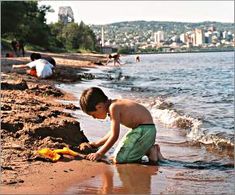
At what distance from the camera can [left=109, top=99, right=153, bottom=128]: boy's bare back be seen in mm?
5371

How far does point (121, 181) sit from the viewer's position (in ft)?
14.8

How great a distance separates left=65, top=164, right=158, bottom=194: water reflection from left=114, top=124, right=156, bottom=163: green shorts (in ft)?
0.50

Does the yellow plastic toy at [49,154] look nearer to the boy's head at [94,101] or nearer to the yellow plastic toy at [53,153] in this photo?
the yellow plastic toy at [53,153]

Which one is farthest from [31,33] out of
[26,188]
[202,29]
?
[202,29]

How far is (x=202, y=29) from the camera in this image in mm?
170375

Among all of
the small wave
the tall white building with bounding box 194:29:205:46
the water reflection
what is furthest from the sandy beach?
the tall white building with bounding box 194:29:205:46

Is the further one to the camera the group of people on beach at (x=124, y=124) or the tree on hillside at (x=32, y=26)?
the tree on hillside at (x=32, y=26)

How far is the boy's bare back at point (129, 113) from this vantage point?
5.37 m

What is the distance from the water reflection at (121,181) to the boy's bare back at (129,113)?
21.1 inches

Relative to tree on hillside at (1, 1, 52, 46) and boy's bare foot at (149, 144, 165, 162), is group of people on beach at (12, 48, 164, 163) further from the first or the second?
tree on hillside at (1, 1, 52, 46)

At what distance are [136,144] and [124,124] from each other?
0.27 meters

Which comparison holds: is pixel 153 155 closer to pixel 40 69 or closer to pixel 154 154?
pixel 154 154

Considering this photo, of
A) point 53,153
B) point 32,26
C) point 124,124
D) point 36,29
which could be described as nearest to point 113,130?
point 124,124

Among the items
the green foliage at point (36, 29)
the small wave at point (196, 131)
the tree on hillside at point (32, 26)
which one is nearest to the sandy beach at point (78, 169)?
the small wave at point (196, 131)
